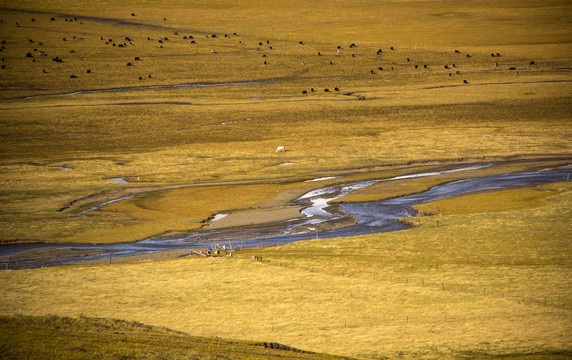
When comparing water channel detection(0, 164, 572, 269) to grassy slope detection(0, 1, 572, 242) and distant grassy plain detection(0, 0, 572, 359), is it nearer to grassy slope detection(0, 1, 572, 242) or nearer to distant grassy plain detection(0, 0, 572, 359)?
distant grassy plain detection(0, 0, 572, 359)

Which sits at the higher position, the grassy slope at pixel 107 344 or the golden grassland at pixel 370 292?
the grassy slope at pixel 107 344

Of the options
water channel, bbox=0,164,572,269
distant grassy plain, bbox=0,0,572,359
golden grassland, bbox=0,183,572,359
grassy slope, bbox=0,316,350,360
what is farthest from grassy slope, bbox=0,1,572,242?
grassy slope, bbox=0,316,350,360

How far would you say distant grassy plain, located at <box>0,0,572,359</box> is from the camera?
24.6 metres

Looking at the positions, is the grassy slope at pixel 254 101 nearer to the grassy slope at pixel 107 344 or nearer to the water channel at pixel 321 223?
the water channel at pixel 321 223

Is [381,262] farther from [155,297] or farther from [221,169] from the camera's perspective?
[221,169]

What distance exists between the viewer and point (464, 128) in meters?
66.4

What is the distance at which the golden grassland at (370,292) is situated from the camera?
846 inches

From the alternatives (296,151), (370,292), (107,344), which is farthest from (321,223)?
(296,151)

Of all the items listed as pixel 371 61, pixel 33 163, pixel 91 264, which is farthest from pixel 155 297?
pixel 371 61

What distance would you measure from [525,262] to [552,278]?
106 inches

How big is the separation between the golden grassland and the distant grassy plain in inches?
4.7

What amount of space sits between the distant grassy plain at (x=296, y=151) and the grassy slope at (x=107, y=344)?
6.06 feet

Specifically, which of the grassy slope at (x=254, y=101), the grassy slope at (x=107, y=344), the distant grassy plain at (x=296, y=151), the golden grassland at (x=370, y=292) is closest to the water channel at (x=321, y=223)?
the distant grassy plain at (x=296, y=151)

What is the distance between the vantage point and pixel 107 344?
18578mm
